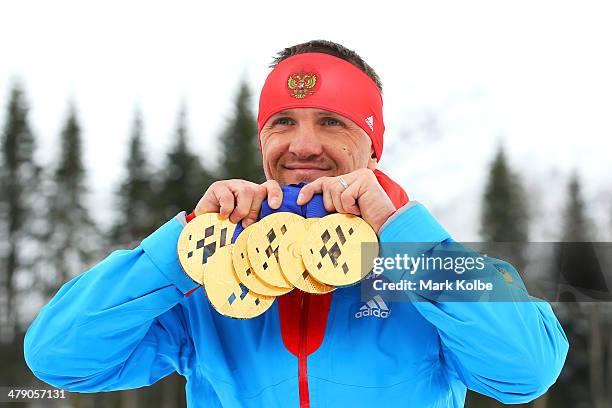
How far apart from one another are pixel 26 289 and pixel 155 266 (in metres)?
28.6

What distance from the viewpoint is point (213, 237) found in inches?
88.3

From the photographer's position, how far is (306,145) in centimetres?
265

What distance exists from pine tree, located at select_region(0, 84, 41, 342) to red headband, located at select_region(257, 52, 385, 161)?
2959 centimetres

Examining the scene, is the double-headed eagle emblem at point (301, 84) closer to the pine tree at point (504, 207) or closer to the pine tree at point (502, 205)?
the pine tree at point (502, 205)

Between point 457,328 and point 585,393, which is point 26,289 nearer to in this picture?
point 585,393

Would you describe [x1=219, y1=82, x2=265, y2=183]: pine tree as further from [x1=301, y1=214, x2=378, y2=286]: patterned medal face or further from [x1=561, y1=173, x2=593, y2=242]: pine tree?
[x1=301, y1=214, x2=378, y2=286]: patterned medal face

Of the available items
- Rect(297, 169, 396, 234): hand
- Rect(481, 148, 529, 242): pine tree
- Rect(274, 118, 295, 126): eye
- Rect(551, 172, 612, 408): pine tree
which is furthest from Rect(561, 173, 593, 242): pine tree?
Rect(297, 169, 396, 234): hand

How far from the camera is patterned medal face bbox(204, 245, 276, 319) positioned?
220cm

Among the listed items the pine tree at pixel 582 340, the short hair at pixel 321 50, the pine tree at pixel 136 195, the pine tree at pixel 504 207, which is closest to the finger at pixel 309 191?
the short hair at pixel 321 50

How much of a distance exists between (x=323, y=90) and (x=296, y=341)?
0.95 meters

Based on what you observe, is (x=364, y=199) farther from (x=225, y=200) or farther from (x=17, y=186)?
(x=17, y=186)

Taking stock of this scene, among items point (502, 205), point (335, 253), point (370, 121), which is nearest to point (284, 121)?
point (370, 121)

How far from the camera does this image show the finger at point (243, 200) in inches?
88.7

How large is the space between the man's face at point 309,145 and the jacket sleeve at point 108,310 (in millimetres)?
540
